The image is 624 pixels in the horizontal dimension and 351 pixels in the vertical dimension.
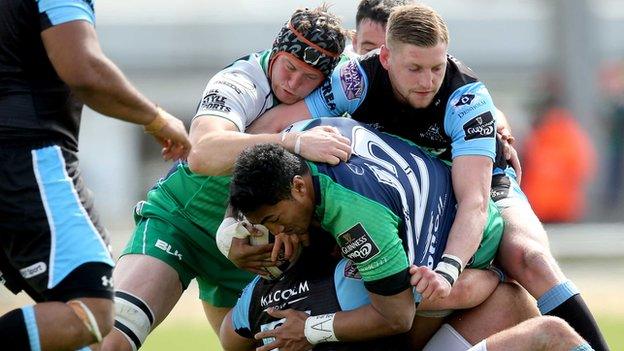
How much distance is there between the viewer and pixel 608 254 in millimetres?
16188

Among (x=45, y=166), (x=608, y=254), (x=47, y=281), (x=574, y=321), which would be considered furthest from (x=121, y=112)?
(x=608, y=254)

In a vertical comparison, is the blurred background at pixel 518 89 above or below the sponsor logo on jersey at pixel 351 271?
below

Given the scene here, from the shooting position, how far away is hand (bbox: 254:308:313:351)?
244 inches

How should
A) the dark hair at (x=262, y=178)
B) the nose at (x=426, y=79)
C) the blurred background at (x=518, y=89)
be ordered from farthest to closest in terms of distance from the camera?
the blurred background at (x=518, y=89) < the nose at (x=426, y=79) < the dark hair at (x=262, y=178)

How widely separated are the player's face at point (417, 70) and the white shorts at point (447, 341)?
112 centimetres

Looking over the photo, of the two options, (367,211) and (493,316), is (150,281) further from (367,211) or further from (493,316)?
(493,316)

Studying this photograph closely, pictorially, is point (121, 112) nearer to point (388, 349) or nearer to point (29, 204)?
point (29, 204)

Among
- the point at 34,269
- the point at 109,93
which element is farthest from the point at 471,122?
the point at 34,269

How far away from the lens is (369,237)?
226 inches

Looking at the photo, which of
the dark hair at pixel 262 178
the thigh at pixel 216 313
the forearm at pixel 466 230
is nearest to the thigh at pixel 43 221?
the dark hair at pixel 262 178

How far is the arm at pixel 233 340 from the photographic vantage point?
21.9ft

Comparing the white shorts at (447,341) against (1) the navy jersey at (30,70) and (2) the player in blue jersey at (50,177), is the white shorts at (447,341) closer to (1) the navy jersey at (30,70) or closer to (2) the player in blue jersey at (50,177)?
(2) the player in blue jersey at (50,177)

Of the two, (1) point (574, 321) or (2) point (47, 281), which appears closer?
(2) point (47, 281)

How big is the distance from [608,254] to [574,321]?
32.8 feet
